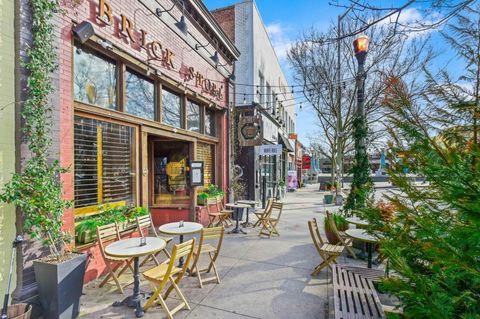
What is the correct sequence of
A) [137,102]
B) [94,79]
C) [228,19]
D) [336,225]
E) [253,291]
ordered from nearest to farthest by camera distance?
[253,291] < [94,79] < [137,102] < [336,225] < [228,19]

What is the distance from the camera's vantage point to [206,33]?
8.79m

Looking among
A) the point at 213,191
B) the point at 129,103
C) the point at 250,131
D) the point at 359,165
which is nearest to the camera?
the point at 129,103

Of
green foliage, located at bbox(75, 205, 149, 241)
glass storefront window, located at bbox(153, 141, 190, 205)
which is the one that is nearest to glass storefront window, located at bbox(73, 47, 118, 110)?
green foliage, located at bbox(75, 205, 149, 241)

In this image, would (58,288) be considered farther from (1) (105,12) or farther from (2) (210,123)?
(2) (210,123)

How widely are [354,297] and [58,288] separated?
344 centimetres

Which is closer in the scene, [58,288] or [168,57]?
[58,288]

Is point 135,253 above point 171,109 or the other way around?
the other way around

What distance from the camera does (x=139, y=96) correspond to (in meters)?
6.05

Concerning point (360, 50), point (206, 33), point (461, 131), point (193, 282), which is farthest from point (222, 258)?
point (206, 33)

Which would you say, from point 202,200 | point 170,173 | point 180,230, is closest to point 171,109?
point 170,173

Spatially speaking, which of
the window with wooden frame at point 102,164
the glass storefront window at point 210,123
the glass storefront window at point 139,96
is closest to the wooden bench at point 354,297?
the window with wooden frame at point 102,164

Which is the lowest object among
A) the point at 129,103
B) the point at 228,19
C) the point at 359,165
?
the point at 359,165

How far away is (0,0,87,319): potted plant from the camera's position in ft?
10.2

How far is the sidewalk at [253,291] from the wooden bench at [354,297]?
40 cm
